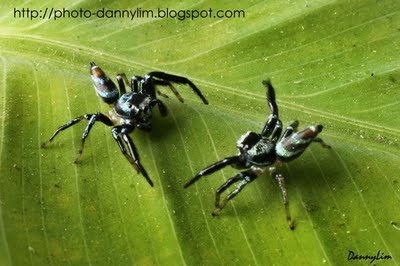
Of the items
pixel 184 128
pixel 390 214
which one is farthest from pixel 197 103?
pixel 390 214

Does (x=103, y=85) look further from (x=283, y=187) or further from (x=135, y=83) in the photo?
(x=283, y=187)

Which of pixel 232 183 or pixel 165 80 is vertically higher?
pixel 165 80

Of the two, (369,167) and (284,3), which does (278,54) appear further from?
(369,167)

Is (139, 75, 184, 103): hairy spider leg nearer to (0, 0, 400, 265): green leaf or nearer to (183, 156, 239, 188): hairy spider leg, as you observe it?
(0, 0, 400, 265): green leaf

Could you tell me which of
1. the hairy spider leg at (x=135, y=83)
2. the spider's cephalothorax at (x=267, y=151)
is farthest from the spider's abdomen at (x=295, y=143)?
the hairy spider leg at (x=135, y=83)

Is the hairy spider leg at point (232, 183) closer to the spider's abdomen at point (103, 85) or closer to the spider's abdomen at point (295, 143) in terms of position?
the spider's abdomen at point (295, 143)
